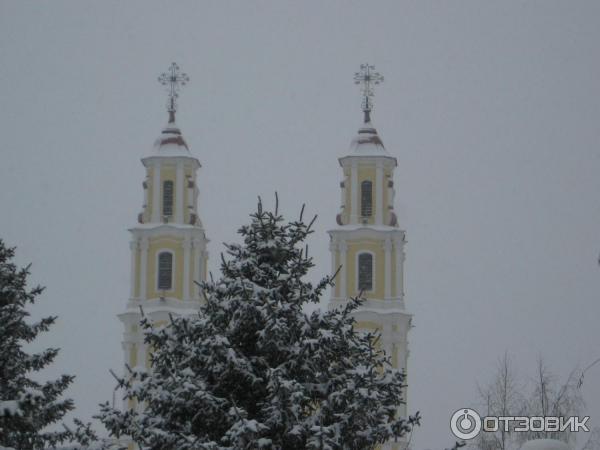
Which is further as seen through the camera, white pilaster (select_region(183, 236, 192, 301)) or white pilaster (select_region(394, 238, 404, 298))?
white pilaster (select_region(183, 236, 192, 301))

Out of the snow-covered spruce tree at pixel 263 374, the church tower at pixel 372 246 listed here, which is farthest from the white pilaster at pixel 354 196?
the snow-covered spruce tree at pixel 263 374

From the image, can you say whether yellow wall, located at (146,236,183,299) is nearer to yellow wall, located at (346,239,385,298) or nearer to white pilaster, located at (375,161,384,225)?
yellow wall, located at (346,239,385,298)

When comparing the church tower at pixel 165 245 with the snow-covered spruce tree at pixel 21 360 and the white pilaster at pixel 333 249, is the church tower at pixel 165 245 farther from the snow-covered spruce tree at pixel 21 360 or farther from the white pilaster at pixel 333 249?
the snow-covered spruce tree at pixel 21 360

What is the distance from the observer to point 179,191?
63.1 metres

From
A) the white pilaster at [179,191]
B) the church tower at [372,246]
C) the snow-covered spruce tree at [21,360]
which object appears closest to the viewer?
the snow-covered spruce tree at [21,360]

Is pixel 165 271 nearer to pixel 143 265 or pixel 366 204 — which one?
pixel 143 265

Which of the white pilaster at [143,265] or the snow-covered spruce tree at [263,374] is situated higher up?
the white pilaster at [143,265]

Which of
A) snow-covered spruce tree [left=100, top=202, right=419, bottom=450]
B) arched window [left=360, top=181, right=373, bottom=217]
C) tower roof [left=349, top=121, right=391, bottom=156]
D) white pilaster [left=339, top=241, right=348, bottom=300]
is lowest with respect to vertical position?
snow-covered spruce tree [left=100, top=202, right=419, bottom=450]

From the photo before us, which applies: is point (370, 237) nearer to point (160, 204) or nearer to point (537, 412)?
point (160, 204)

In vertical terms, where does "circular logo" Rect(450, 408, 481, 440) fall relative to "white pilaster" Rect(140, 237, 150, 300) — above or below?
below

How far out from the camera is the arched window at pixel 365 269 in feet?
198

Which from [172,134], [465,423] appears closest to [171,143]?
[172,134]

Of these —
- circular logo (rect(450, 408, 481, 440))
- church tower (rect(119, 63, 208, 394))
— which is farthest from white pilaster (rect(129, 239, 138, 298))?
circular logo (rect(450, 408, 481, 440))

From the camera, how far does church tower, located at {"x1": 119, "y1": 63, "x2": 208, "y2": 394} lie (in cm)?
6053
